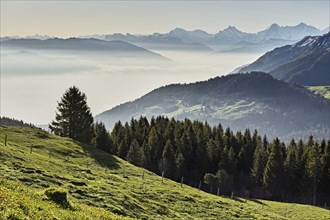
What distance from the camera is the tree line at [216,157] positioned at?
363 feet

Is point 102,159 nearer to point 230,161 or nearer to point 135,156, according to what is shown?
point 135,156

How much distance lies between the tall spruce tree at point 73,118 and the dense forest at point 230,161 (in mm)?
14918

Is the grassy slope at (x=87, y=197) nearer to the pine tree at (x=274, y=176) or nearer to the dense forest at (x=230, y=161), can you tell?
the dense forest at (x=230, y=161)

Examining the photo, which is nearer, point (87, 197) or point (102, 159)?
point (87, 197)

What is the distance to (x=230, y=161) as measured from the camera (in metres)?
120

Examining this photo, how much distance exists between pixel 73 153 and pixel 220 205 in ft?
109

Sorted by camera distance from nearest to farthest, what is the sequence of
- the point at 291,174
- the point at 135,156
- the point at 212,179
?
the point at 212,179, the point at 291,174, the point at 135,156

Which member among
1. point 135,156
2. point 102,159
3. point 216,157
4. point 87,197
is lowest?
point 87,197

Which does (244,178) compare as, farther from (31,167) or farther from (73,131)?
(31,167)

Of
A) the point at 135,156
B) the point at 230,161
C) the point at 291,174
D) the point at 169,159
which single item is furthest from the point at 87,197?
the point at 291,174

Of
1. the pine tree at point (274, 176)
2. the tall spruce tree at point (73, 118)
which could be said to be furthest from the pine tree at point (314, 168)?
the tall spruce tree at point (73, 118)

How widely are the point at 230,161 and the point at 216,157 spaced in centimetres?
520

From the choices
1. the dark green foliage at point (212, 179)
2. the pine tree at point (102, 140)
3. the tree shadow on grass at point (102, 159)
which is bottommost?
the dark green foliage at point (212, 179)

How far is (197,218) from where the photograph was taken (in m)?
43.3
